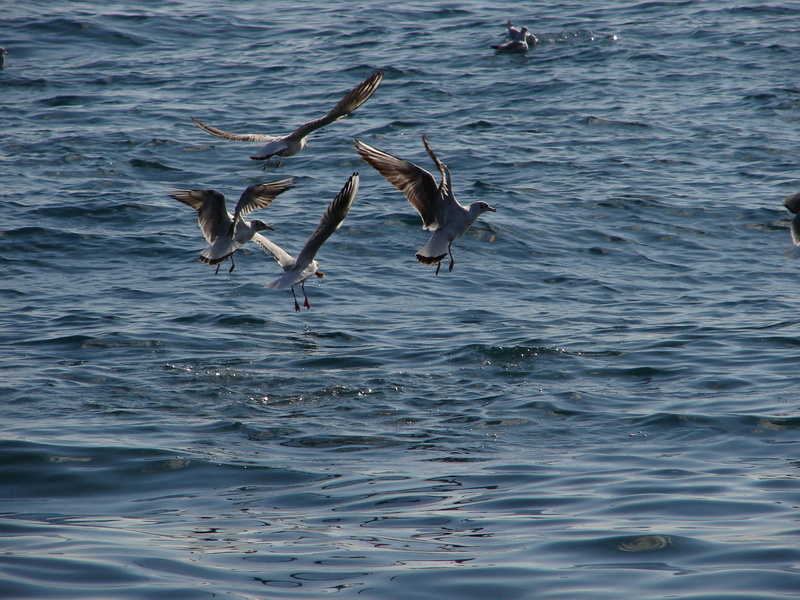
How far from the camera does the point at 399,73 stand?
23.2m

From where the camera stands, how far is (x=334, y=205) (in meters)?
9.00

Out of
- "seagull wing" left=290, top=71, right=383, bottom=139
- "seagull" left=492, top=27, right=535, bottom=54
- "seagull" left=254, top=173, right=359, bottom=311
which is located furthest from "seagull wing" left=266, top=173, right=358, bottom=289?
"seagull" left=492, top=27, right=535, bottom=54

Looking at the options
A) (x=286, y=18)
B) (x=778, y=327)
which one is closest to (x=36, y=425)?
(x=778, y=327)

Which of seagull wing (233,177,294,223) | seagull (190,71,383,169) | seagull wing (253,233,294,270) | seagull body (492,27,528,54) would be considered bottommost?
seagull wing (253,233,294,270)

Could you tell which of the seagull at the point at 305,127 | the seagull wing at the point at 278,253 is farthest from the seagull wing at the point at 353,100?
the seagull wing at the point at 278,253

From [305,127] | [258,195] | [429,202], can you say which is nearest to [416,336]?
[429,202]

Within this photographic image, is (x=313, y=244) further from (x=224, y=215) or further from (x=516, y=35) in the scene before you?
(x=516, y=35)

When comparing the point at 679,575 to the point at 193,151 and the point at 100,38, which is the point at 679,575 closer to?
the point at 193,151

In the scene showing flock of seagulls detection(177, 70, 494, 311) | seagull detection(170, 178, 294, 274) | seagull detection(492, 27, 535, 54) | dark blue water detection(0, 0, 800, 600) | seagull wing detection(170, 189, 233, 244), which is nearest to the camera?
dark blue water detection(0, 0, 800, 600)

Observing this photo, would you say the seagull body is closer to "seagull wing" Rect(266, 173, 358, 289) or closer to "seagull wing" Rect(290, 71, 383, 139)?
"seagull wing" Rect(266, 173, 358, 289)

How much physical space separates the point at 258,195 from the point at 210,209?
0.53 m

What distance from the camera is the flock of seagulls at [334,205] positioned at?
9.23 metres

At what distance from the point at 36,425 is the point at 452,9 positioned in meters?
24.1

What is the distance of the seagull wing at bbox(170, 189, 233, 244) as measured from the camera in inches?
420
